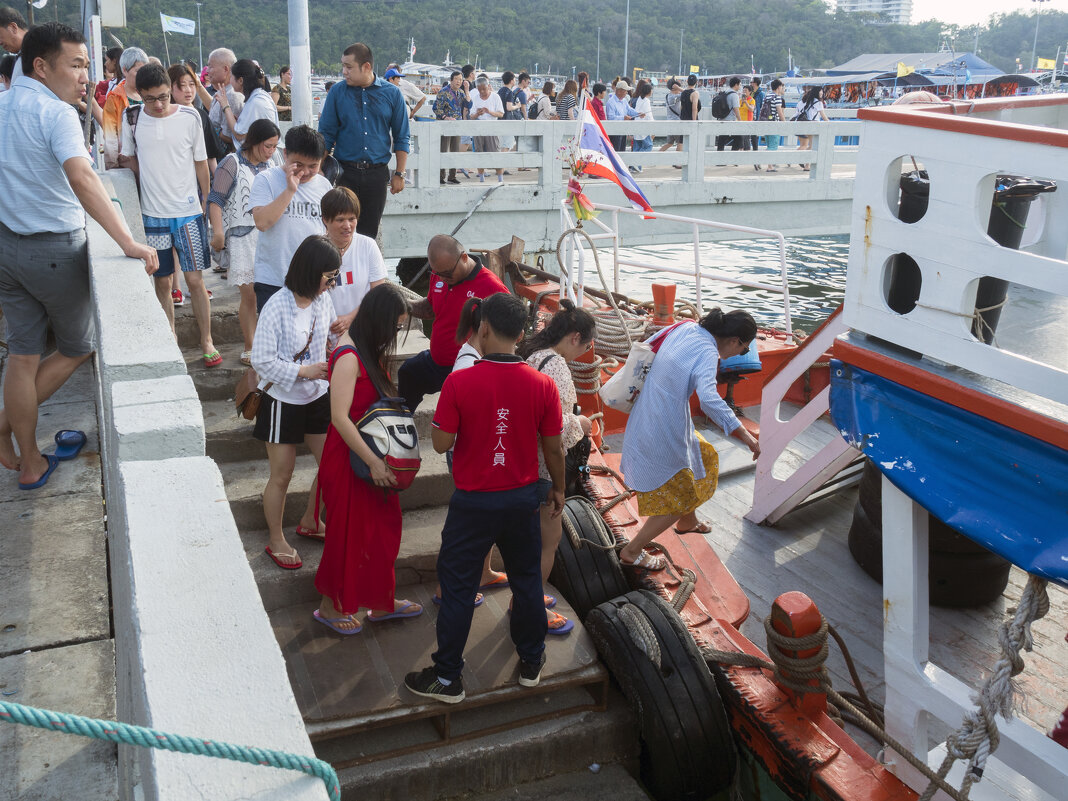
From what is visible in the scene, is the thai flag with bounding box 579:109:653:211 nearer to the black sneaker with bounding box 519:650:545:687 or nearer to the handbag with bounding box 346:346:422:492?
the handbag with bounding box 346:346:422:492

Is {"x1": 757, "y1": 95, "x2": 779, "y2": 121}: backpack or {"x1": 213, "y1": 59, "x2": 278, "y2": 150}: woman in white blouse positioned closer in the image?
{"x1": 213, "y1": 59, "x2": 278, "y2": 150}: woman in white blouse

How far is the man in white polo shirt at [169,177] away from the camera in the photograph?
5113 mm

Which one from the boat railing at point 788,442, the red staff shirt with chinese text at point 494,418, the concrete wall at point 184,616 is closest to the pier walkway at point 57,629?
the concrete wall at point 184,616

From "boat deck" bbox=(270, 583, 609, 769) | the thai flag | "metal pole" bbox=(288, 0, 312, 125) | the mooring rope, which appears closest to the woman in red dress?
"boat deck" bbox=(270, 583, 609, 769)

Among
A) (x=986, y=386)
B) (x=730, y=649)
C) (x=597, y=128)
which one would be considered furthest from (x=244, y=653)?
(x=597, y=128)

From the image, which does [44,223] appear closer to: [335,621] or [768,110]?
[335,621]

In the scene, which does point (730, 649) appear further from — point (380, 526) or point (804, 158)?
point (804, 158)

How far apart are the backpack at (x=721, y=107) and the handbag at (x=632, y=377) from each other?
50.7 feet

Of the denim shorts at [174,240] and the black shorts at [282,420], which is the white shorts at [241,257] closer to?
→ the denim shorts at [174,240]

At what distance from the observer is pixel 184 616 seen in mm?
1743

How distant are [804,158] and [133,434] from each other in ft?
47.0

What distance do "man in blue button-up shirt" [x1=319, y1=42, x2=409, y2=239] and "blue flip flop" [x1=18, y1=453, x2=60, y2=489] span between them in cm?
275

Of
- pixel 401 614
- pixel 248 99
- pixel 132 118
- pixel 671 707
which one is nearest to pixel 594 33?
pixel 248 99

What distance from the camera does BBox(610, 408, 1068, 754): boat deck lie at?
4.31 metres
